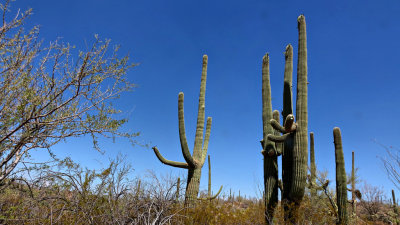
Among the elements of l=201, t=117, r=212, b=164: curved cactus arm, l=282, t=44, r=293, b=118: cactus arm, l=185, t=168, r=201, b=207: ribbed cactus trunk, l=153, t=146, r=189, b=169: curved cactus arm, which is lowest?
l=185, t=168, r=201, b=207: ribbed cactus trunk

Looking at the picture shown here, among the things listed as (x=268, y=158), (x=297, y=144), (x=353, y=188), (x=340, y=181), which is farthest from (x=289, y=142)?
(x=353, y=188)

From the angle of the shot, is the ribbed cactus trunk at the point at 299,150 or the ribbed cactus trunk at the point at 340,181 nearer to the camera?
the ribbed cactus trunk at the point at 299,150

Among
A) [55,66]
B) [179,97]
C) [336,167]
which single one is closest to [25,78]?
[55,66]

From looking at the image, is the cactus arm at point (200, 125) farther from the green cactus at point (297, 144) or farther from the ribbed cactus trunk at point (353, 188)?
the ribbed cactus trunk at point (353, 188)

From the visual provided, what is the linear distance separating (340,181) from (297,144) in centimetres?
340

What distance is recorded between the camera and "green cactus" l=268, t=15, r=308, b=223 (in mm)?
7426

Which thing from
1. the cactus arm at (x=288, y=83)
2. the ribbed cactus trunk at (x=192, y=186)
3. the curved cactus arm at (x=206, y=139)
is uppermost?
the cactus arm at (x=288, y=83)

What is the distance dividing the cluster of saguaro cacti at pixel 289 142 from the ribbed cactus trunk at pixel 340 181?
2.58 meters

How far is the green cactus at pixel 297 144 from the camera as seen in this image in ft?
24.4

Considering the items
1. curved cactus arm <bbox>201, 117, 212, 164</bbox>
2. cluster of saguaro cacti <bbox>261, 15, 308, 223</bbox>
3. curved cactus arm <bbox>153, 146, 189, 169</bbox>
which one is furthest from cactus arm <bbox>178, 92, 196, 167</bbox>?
cluster of saguaro cacti <bbox>261, 15, 308, 223</bbox>

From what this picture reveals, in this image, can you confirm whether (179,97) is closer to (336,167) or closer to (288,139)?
(288,139)

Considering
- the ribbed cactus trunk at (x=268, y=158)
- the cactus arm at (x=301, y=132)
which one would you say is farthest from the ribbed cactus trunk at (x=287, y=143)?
the ribbed cactus trunk at (x=268, y=158)

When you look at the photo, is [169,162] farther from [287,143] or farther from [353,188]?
[353,188]

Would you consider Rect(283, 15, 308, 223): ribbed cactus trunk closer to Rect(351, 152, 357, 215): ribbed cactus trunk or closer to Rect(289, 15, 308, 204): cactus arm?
Rect(289, 15, 308, 204): cactus arm
